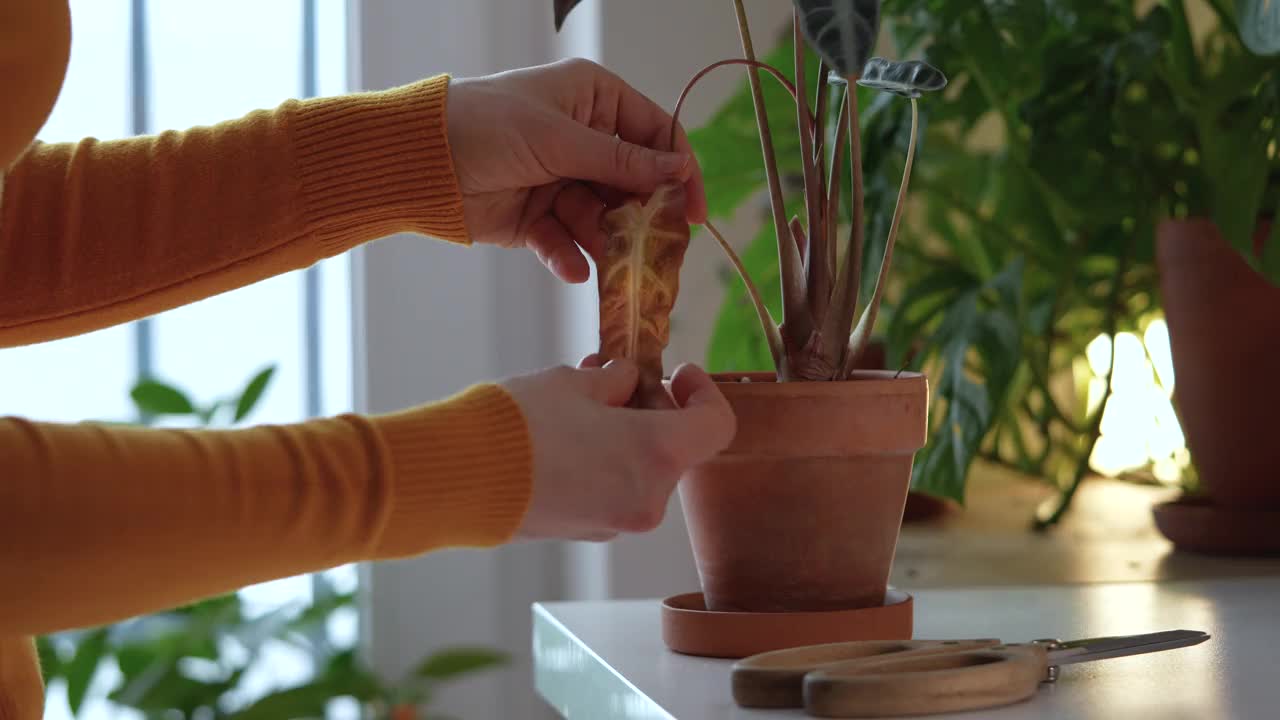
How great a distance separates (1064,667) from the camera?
0.56 meters

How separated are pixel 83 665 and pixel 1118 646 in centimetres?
146

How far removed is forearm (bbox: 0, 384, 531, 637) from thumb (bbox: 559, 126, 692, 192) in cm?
18

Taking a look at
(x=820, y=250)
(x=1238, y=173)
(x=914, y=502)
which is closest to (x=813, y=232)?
(x=820, y=250)

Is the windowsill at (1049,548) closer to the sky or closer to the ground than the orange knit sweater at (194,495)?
closer to the ground

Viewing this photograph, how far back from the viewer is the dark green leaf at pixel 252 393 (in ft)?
5.51

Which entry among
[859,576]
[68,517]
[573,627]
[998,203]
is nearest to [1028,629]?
[859,576]

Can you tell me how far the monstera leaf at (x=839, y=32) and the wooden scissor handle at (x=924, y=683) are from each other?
0.25 m

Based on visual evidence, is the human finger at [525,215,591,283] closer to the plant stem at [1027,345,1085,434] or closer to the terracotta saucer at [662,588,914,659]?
the terracotta saucer at [662,588,914,659]

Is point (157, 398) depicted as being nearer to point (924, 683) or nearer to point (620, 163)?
point (620, 163)

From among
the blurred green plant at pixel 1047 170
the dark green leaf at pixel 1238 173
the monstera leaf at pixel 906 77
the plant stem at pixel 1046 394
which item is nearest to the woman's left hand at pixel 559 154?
the monstera leaf at pixel 906 77

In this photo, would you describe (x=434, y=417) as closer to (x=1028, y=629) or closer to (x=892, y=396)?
(x=892, y=396)

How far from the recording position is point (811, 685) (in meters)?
0.47

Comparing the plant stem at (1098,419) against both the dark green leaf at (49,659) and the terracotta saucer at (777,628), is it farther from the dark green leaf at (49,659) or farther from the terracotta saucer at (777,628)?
the dark green leaf at (49,659)

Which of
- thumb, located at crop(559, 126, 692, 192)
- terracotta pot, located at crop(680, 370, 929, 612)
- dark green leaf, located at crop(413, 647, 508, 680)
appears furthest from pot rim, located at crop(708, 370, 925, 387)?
dark green leaf, located at crop(413, 647, 508, 680)
